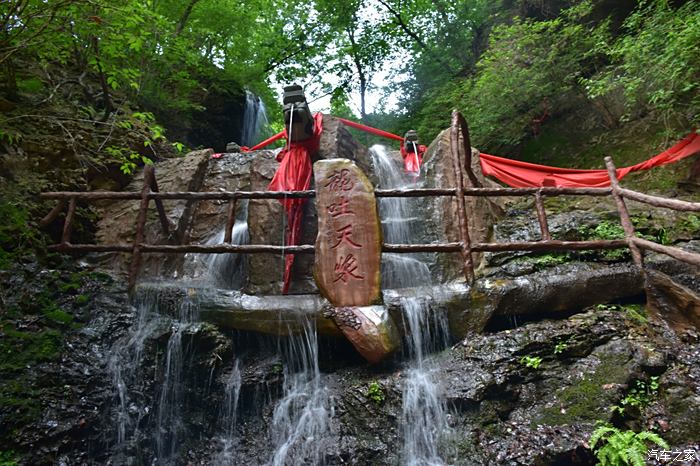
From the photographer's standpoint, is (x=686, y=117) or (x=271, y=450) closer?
(x=271, y=450)

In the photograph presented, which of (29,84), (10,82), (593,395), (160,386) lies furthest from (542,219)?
(10,82)

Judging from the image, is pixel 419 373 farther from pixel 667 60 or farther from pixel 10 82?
pixel 10 82

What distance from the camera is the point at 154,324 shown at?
4469mm

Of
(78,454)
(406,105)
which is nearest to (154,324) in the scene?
(78,454)

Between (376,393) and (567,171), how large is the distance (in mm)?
4958

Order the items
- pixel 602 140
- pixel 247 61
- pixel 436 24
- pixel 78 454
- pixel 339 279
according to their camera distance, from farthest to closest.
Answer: pixel 436 24 → pixel 247 61 → pixel 602 140 → pixel 339 279 → pixel 78 454

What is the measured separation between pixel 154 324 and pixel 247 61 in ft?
33.1

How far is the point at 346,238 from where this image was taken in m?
4.39

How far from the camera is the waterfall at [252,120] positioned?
12.1 meters

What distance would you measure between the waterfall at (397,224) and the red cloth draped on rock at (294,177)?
130cm

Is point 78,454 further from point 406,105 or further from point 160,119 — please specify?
point 406,105

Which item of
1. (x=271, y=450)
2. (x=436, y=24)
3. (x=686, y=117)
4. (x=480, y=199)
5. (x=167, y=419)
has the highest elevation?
(x=436, y=24)

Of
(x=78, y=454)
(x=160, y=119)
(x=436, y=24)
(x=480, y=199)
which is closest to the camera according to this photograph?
(x=78, y=454)

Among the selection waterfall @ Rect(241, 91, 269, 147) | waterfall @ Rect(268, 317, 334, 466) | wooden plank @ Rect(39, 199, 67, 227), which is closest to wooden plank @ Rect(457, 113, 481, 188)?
waterfall @ Rect(268, 317, 334, 466)
